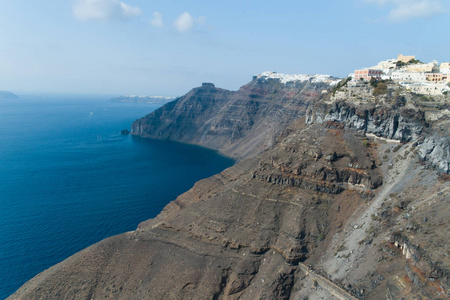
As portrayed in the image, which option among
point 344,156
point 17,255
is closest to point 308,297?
point 344,156

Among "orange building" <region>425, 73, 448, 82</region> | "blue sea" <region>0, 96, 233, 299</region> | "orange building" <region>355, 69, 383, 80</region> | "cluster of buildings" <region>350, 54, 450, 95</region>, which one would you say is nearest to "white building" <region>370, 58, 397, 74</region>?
"cluster of buildings" <region>350, 54, 450, 95</region>

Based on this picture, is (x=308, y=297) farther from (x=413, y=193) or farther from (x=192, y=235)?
(x=413, y=193)

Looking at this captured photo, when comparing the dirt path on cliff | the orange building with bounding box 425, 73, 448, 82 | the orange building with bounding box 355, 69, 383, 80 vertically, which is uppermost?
the orange building with bounding box 355, 69, 383, 80

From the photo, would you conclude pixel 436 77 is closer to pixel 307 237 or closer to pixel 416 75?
pixel 416 75

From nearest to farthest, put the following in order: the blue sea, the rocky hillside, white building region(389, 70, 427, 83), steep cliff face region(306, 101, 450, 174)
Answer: the rocky hillside → steep cliff face region(306, 101, 450, 174) → the blue sea → white building region(389, 70, 427, 83)

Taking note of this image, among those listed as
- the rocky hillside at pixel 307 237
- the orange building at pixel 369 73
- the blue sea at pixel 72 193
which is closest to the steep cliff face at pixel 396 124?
the rocky hillside at pixel 307 237

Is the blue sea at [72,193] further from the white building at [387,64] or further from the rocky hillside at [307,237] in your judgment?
the white building at [387,64]

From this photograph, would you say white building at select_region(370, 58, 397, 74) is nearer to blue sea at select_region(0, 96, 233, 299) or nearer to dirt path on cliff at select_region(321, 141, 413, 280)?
dirt path on cliff at select_region(321, 141, 413, 280)
